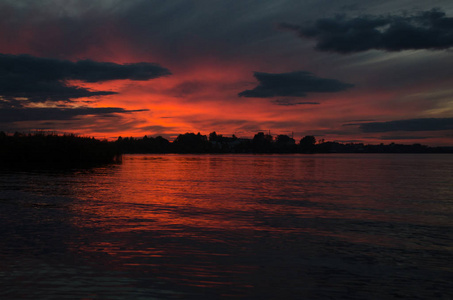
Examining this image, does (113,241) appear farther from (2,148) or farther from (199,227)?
(2,148)

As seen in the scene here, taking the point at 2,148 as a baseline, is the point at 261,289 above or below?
below

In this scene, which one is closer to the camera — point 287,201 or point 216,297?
point 216,297

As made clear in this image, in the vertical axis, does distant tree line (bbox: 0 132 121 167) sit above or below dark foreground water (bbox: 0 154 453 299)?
above

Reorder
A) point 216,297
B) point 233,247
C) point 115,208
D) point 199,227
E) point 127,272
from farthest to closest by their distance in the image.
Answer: point 115,208 < point 199,227 < point 233,247 < point 127,272 < point 216,297

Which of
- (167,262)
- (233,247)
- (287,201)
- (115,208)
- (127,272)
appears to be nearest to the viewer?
(127,272)

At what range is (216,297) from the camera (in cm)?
862

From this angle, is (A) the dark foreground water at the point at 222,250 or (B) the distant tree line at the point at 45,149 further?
(B) the distant tree line at the point at 45,149

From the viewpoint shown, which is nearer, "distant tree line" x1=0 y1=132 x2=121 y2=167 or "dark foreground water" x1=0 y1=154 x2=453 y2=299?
"dark foreground water" x1=0 y1=154 x2=453 y2=299

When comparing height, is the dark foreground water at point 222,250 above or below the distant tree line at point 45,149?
below

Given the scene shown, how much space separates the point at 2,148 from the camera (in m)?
71.6

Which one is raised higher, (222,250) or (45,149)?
(45,149)

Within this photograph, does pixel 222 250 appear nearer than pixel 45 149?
Yes

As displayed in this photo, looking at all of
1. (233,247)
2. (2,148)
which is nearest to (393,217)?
(233,247)

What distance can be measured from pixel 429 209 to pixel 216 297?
1866 centimetres
